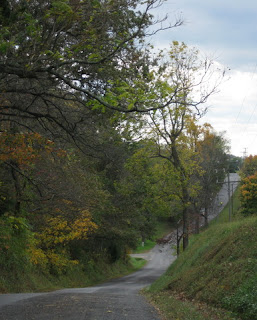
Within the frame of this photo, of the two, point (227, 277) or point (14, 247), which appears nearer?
point (227, 277)

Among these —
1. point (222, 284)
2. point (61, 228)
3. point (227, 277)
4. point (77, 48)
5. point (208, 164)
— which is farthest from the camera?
point (208, 164)

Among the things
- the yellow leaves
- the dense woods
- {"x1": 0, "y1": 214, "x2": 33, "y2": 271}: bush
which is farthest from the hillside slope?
the yellow leaves

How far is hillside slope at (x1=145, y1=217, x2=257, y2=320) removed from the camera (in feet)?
35.0

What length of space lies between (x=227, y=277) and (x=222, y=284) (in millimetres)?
257

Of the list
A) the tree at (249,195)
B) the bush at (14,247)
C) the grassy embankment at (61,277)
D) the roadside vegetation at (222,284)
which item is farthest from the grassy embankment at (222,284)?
the tree at (249,195)

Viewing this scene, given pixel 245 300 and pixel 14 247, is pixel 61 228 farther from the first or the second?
pixel 245 300

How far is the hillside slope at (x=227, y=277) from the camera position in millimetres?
10681

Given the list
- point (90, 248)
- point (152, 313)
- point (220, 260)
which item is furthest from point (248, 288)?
point (90, 248)

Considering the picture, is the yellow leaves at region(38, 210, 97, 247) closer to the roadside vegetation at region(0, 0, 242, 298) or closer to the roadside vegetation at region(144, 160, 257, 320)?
the roadside vegetation at region(0, 0, 242, 298)

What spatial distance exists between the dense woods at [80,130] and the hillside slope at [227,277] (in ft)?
14.6

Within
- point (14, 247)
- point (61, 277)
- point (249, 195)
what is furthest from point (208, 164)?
point (14, 247)

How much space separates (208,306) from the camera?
1232cm

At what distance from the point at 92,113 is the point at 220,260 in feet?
22.3

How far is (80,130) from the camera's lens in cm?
1441
